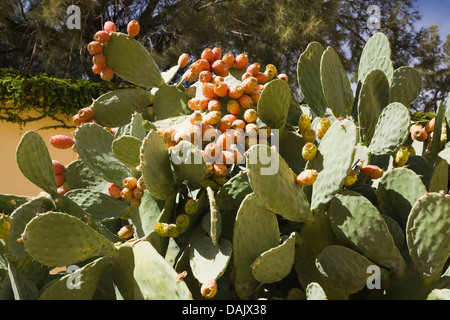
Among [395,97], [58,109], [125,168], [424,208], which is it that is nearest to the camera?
[424,208]

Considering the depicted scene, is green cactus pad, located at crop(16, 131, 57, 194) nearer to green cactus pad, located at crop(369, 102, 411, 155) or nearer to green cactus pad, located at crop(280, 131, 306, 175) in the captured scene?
green cactus pad, located at crop(280, 131, 306, 175)

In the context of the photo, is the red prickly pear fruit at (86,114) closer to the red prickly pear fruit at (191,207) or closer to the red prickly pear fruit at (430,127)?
the red prickly pear fruit at (191,207)

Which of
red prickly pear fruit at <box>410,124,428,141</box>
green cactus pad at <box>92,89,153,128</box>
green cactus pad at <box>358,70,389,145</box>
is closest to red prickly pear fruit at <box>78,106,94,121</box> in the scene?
green cactus pad at <box>92,89,153,128</box>

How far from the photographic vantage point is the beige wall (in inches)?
183

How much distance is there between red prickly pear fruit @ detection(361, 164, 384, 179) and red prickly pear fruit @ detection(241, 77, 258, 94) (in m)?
0.22

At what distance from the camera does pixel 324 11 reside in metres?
6.55

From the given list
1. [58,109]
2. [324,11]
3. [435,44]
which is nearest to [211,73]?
[58,109]

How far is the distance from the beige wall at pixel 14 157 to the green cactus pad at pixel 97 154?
13.0 feet

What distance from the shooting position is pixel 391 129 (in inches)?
29.4

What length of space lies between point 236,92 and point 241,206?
24 centimetres

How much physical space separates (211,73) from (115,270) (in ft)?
1.33

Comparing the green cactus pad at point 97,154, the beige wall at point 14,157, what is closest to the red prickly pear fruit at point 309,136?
the green cactus pad at point 97,154

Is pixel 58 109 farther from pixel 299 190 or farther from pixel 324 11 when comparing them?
pixel 299 190

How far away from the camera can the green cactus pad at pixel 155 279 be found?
20.3 inches
